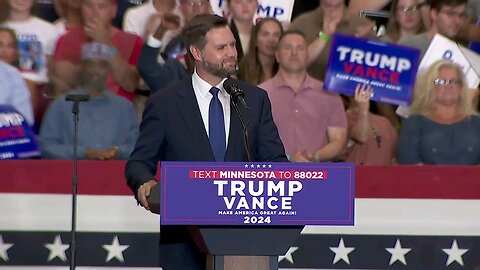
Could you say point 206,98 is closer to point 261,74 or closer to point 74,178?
point 74,178

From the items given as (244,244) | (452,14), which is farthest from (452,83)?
(244,244)

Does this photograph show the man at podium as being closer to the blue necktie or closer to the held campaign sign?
the blue necktie

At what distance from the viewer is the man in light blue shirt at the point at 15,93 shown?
786 cm

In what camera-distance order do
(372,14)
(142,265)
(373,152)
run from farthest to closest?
→ (372,14), (373,152), (142,265)

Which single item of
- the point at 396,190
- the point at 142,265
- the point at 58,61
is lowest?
the point at 142,265

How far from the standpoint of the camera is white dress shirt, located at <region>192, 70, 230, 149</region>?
481 cm

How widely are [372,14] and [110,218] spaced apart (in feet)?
8.00

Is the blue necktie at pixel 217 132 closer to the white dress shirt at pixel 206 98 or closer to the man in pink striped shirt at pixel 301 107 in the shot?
the white dress shirt at pixel 206 98

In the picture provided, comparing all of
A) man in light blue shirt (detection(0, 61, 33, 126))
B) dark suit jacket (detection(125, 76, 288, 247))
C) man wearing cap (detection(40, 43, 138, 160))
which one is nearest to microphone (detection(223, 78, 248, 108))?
dark suit jacket (detection(125, 76, 288, 247))

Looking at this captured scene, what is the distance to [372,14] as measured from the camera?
839cm

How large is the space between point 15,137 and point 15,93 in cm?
46

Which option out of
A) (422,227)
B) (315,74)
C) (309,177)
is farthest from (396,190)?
(309,177)

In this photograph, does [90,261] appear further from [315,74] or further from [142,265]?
[315,74]

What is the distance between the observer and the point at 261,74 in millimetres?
8047
